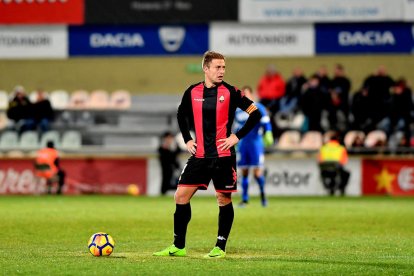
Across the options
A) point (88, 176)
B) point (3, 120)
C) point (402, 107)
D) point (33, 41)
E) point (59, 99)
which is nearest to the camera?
point (88, 176)

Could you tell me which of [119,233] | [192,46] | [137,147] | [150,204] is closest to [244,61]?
[192,46]

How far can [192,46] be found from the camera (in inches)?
1063

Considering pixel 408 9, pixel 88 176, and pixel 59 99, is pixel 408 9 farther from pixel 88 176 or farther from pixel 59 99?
pixel 59 99

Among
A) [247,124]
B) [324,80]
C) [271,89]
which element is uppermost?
[324,80]

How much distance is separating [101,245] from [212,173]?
1366mm

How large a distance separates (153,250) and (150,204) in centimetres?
1031

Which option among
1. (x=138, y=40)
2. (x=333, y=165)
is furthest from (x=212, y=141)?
(x=138, y=40)

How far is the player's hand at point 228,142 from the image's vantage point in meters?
9.91

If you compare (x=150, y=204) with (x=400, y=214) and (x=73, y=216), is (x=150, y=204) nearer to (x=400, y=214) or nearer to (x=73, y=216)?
(x=73, y=216)

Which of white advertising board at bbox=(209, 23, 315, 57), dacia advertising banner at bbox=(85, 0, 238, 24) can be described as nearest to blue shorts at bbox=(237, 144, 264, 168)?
dacia advertising banner at bbox=(85, 0, 238, 24)

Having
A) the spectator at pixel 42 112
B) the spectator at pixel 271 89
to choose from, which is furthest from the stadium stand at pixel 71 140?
the spectator at pixel 271 89

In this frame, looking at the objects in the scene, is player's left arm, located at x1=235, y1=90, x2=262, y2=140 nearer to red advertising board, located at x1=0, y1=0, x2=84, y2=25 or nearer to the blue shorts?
the blue shorts

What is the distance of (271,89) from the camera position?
27.2 metres

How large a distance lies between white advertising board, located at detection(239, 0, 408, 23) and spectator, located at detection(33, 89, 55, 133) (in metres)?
6.06
